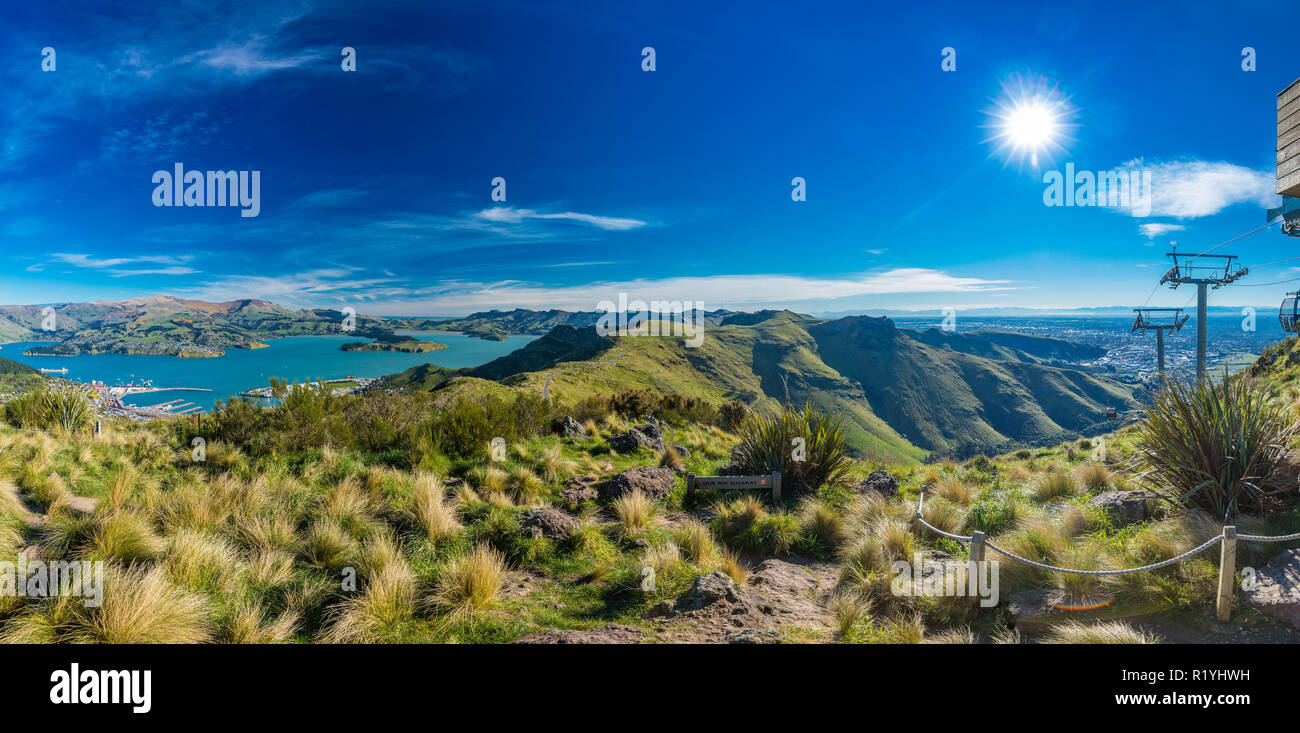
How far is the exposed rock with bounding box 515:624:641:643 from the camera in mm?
3715

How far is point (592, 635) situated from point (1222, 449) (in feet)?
22.6

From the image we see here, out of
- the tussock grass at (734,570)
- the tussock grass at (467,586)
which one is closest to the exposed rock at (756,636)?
the tussock grass at (734,570)

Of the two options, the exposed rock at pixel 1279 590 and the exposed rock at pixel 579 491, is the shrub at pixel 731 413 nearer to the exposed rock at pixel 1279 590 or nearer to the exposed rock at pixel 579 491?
the exposed rock at pixel 579 491

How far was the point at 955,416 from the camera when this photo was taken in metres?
139

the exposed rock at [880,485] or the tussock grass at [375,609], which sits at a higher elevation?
the tussock grass at [375,609]

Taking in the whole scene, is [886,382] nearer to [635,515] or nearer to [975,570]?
[635,515]

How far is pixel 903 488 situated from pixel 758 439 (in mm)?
Answer: 2848

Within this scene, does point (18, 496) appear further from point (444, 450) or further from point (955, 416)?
point (955, 416)

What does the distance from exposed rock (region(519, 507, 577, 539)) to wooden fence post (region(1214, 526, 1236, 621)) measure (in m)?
5.90

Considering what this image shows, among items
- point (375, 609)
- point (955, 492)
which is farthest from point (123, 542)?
point (955, 492)

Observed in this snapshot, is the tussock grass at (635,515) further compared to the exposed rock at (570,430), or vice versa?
the exposed rock at (570,430)

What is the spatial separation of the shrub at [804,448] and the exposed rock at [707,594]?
4430 millimetres

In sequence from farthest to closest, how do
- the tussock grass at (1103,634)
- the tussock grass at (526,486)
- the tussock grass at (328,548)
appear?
the tussock grass at (526,486) < the tussock grass at (328,548) < the tussock grass at (1103,634)

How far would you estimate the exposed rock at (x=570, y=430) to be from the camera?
12.3m
